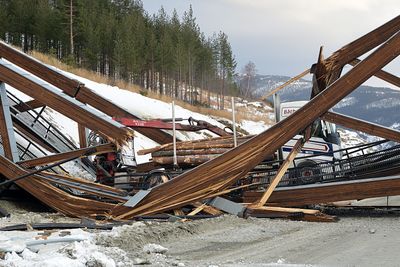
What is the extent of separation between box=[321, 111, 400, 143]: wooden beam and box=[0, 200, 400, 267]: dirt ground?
1713 mm

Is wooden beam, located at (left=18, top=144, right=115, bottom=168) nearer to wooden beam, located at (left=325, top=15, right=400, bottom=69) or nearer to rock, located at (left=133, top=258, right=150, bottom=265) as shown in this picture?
rock, located at (left=133, top=258, right=150, bottom=265)

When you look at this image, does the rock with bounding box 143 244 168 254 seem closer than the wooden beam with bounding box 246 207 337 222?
Yes

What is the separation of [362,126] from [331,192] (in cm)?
163

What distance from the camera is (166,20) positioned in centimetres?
8081

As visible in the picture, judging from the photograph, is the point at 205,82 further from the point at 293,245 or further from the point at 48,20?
the point at 293,245

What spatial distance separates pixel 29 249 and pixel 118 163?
22.7 ft

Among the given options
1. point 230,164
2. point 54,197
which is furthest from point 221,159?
point 54,197

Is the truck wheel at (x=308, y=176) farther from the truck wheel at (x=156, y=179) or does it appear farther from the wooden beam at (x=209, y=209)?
the truck wheel at (x=156, y=179)

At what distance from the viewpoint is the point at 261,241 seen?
270 inches

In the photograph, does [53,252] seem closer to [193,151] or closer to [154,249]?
[154,249]

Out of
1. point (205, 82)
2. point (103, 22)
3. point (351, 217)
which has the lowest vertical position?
point (351, 217)

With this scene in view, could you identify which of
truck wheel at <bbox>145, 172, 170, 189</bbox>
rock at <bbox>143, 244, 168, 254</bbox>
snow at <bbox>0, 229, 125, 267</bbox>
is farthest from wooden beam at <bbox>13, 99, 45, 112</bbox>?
rock at <bbox>143, 244, 168, 254</bbox>

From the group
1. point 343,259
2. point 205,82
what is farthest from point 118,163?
point 205,82

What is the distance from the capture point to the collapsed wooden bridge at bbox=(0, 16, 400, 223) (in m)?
8.82
